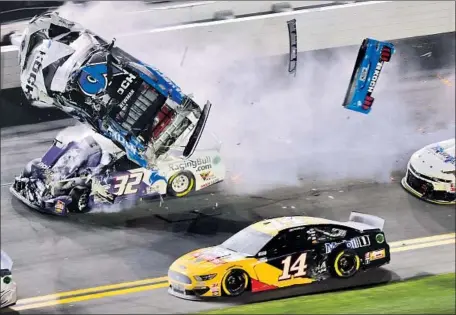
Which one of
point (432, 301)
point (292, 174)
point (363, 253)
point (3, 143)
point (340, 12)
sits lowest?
point (432, 301)

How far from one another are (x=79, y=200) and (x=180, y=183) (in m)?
0.52

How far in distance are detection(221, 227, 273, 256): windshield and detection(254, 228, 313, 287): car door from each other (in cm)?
3

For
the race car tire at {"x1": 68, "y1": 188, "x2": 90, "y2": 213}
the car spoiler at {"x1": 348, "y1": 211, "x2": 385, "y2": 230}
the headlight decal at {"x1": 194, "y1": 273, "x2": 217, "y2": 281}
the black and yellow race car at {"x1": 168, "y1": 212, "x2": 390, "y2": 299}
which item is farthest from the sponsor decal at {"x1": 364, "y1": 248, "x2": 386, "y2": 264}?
the race car tire at {"x1": 68, "y1": 188, "x2": 90, "y2": 213}

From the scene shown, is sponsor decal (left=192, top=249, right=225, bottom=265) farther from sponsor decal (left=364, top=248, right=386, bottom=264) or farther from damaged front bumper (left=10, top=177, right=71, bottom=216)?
sponsor decal (left=364, top=248, right=386, bottom=264)

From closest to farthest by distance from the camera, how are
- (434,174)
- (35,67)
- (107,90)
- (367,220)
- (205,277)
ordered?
1. (35,67)
2. (107,90)
3. (205,277)
4. (367,220)
5. (434,174)

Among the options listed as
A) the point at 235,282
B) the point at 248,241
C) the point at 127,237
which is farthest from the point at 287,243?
the point at 127,237

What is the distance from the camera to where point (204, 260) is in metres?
4.65

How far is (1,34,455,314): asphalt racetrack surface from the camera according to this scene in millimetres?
4527

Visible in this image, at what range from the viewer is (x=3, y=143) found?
445 centimetres

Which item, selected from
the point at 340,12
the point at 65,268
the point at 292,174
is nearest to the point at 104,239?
the point at 65,268

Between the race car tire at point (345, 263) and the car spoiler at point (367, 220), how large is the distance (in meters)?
0.17

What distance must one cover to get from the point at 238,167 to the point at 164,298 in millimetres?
785

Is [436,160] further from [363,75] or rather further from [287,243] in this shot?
[287,243]

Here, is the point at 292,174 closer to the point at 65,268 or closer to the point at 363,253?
the point at 363,253
